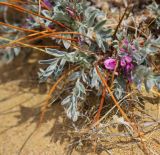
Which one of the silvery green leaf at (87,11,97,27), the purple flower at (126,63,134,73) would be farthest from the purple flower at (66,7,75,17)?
the purple flower at (126,63,134,73)

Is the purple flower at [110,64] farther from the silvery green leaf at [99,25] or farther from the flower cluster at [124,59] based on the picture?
the silvery green leaf at [99,25]

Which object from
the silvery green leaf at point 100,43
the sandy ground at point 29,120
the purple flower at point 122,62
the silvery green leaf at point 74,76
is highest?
the silvery green leaf at point 100,43

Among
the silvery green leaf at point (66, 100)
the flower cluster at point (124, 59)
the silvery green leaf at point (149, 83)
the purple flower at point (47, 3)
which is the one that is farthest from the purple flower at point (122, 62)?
the purple flower at point (47, 3)

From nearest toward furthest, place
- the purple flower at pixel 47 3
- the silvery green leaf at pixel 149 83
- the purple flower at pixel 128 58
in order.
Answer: the silvery green leaf at pixel 149 83 → the purple flower at pixel 128 58 → the purple flower at pixel 47 3

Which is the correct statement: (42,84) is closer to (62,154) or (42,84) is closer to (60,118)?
(60,118)

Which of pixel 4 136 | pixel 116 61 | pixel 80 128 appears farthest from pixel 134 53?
pixel 4 136

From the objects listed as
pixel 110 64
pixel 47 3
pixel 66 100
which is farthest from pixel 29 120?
pixel 47 3

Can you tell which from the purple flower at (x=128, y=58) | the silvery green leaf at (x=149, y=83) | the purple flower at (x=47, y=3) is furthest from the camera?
the purple flower at (x=47, y=3)

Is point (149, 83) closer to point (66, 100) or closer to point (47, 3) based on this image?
point (66, 100)

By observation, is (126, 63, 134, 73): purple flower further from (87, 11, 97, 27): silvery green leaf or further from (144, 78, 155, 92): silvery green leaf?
(87, 11, 97, 27): silvery green leaf
